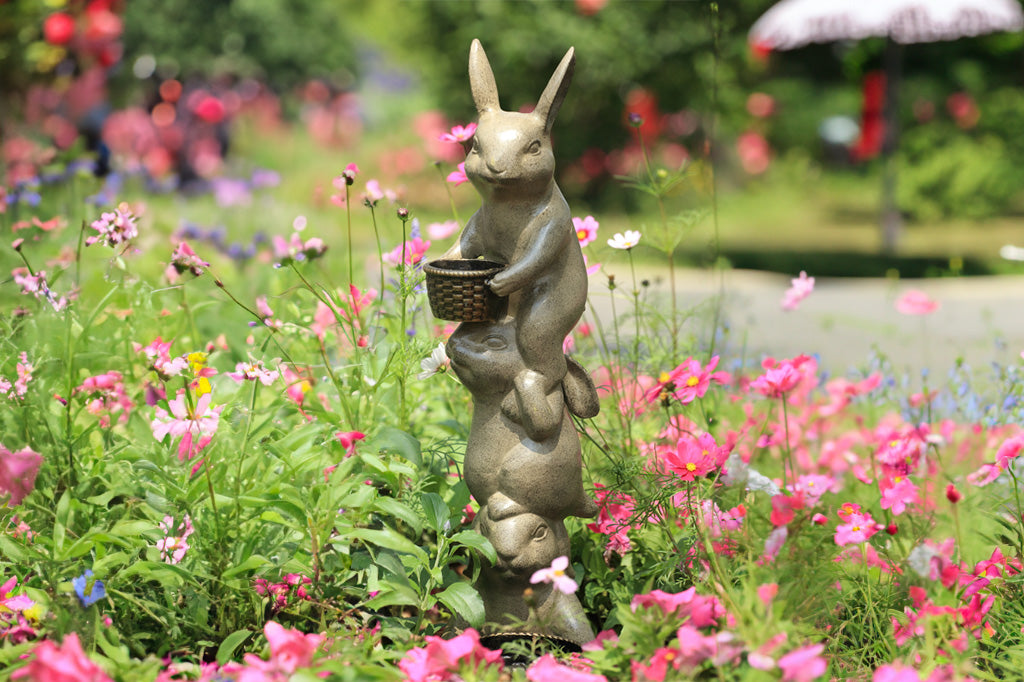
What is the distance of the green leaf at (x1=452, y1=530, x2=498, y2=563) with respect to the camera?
1754mm

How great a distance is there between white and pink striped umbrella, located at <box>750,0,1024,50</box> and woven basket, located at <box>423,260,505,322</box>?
7.22 m

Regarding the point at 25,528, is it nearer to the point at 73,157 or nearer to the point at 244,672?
the point at 244,672

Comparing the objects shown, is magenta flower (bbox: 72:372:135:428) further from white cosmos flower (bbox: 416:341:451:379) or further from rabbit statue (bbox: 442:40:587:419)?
rabbit statue (bbox: 442:40:587:419)

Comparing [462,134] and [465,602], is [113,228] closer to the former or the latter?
[462,134]

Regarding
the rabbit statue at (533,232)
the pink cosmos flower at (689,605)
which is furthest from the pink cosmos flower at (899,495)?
the rabbit statue at (533,232)

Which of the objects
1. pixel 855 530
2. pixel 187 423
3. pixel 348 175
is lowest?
pixel 855 530

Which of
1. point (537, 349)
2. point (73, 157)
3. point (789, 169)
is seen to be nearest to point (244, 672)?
point (537, 349)

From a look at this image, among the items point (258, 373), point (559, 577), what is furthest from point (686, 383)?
point (258, 373)

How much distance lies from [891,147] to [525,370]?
340 inches

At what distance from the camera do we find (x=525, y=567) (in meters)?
1.82

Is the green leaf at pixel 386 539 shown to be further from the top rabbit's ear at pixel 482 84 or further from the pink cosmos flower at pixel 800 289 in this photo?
the pink cosmos flower at pixel 800 289

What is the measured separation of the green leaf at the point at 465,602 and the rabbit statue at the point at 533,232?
1.09 feet

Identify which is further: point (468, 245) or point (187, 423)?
point (468, 245)

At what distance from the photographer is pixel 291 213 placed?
7.93 m
